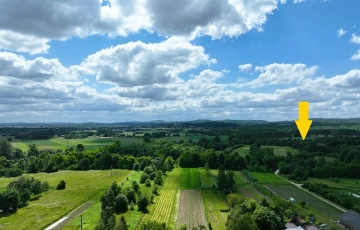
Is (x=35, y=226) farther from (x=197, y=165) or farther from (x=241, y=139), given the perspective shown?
(x=241, y=139)

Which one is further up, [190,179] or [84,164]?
[84,164]

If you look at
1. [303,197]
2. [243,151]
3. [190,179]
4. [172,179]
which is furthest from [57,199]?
[243,151]

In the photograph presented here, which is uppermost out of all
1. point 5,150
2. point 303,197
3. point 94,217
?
point 5,150

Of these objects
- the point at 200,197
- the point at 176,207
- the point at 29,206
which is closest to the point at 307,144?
the point at 200,197

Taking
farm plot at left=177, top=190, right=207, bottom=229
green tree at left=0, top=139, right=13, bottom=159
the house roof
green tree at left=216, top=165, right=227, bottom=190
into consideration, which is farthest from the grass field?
the house roof

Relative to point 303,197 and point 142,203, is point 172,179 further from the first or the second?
point 303,197
